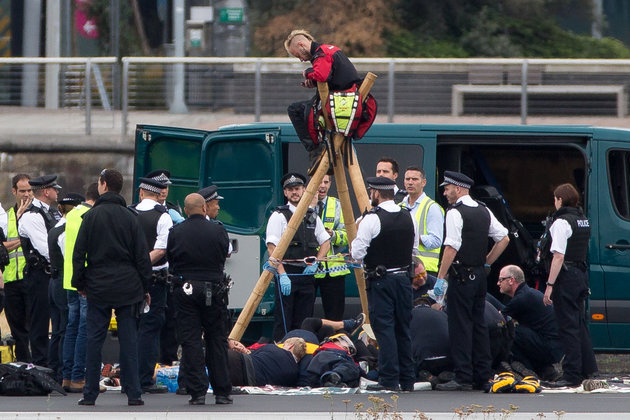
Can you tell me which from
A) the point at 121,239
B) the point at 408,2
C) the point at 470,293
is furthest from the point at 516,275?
the point at 408,2

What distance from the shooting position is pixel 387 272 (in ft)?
33.2

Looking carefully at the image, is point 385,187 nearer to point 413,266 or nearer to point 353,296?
point 413,266

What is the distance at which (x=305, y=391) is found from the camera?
10109mm

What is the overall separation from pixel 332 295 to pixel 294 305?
367mm

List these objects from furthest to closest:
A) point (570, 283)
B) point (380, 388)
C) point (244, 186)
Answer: point (244, 186)
point (570, 283)
point (380, 388)

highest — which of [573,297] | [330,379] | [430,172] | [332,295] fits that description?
[430,172]

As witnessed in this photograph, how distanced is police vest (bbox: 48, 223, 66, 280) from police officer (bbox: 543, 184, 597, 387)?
164 inches

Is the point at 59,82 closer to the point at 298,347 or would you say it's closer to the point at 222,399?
the point at 298,347

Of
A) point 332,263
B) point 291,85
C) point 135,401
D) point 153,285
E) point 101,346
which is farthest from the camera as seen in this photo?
point 291,85

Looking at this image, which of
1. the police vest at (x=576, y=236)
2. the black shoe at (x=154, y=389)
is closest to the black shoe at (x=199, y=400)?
the black shoe at (x=154, y=389)

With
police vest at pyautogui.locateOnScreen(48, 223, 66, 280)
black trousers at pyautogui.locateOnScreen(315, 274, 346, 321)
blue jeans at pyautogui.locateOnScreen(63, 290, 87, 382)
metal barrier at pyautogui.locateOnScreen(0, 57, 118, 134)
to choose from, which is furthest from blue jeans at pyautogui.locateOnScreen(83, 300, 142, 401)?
metal barrier at pyautogui.locateOnScreen(0, 57, 118, 134)

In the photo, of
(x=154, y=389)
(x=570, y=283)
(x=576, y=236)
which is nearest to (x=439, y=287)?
(x=570, y=283)

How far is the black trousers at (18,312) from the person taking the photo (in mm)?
11789

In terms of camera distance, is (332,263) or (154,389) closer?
(154,389)
